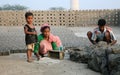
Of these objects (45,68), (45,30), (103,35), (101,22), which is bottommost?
(45,68)

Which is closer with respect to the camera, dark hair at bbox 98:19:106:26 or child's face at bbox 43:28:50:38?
child's face at bbox 43:28:50:38

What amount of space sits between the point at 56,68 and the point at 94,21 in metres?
16.6

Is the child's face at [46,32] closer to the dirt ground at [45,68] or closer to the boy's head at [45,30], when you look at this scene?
the boy's head at [45,30]

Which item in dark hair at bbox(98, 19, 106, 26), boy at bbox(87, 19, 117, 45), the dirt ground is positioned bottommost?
the dirt ground

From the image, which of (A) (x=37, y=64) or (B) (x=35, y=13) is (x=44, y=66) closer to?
(A) (x=37, y=64)

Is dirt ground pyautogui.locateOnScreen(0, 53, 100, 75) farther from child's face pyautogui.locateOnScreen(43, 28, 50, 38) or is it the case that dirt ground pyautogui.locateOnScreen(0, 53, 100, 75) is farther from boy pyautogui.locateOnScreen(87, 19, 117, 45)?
boy pyautogui.locateOnScreen(87, 19, 117, 45)

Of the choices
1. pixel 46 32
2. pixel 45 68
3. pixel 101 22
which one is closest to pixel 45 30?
pixel 46 32

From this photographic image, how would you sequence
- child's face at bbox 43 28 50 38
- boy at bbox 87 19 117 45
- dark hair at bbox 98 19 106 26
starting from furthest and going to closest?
boy at bbox 87 19 117 45 < dark hair at bbox 98 19 106 26 < child's face at bbox 43 28 50 38

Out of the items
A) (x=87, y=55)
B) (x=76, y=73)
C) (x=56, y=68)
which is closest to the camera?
(x=76, y=73)

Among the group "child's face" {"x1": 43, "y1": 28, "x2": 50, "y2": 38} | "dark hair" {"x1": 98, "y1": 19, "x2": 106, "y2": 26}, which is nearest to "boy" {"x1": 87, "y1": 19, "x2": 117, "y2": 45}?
"dark hair" {"x1": 98, "y1": 19, "x2": 106, "y2": 26}

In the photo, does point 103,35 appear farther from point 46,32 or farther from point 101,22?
point 46,32

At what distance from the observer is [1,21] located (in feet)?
77.1

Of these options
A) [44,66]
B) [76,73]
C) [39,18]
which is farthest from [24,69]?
[39,18]

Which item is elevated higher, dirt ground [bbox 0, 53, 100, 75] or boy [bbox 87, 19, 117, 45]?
boy [bbox 87, 19, 117, 45]
